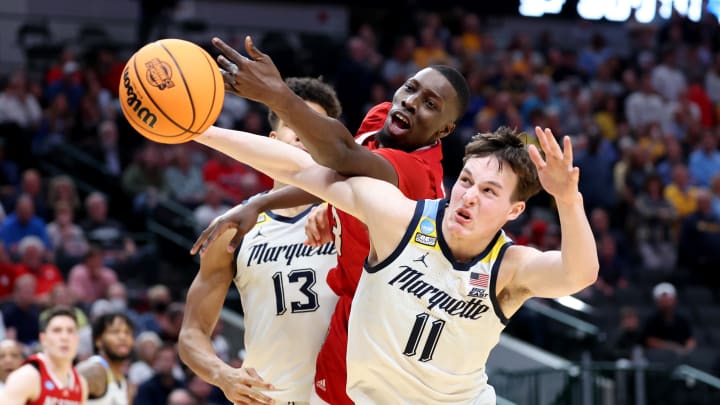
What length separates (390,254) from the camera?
13.9ft

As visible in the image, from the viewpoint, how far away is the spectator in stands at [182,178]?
13.2 meters

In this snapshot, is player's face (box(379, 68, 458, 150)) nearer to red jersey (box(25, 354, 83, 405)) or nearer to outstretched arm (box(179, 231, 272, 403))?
outstretched arm (box(179, 231, 272, 403))

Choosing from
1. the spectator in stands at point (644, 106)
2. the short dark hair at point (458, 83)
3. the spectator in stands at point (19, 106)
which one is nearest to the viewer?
the short dark hair at point (458, 83)

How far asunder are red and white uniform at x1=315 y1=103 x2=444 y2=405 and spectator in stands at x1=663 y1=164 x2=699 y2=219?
Result: 34.6 feet

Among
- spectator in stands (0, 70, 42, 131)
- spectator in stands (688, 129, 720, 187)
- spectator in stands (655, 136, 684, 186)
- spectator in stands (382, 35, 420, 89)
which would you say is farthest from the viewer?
spectator in stands (382, 35, 420, 89)

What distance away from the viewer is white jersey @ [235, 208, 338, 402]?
17.2 feet

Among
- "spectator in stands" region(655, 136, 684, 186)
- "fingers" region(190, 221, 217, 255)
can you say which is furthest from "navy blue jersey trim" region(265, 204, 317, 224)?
"spectator in stands" region(655, 136, 684, 186)

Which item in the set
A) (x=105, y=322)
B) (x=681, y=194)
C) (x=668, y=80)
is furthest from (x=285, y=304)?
(x=668, y=80)

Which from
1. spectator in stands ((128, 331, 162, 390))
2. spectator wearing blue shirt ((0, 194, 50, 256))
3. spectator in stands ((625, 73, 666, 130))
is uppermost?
spectator in stands ((625, 73, 666, 130))

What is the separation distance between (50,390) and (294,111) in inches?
145

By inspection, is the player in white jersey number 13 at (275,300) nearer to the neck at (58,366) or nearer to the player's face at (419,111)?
the player's face at (419,111)

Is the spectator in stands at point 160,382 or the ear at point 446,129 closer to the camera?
the ear at point 446,129

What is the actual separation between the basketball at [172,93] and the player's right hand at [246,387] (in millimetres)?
1091

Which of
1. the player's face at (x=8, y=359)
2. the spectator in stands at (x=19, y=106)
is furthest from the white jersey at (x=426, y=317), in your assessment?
the spectator in stands at (x=19, y=106)
